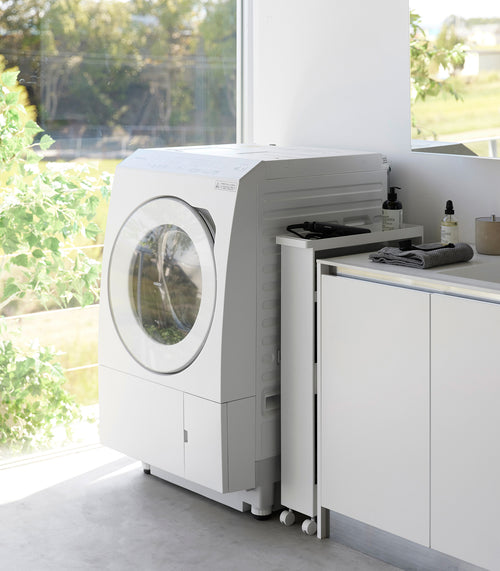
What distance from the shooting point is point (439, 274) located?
2.51 metres

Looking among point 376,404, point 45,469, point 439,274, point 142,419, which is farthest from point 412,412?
point 45,469

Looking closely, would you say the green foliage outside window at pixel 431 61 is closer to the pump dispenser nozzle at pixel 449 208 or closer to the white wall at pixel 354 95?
the white wall at pixel 354 95

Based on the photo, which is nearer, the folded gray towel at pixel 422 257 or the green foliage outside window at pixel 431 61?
the folded gray towel at pixel 422 257

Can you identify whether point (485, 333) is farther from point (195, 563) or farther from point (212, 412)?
point (195, 563)

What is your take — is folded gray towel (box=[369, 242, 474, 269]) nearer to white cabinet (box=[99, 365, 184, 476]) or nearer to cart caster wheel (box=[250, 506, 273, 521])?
white cabinet (box=[99, 365, 184, 476])

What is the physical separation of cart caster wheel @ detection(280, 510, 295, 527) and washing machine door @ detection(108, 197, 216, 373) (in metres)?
0.56

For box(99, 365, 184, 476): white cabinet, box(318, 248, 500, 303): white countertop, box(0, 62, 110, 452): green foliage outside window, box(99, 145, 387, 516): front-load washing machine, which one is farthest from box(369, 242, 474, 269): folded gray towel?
box(0, 62, 110, 452): green foliage outside window

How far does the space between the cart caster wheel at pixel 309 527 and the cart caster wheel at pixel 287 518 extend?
0.06m

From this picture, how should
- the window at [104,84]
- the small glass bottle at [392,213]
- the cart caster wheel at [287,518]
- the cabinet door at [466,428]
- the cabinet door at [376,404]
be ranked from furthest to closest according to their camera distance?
1. the window at [104,84]
2. the small glass bottle at [392,213]
3. the cart caster wheel at [287,518]
4. the cabinet door at [376,404]
5. the cabinet door at [466,428]

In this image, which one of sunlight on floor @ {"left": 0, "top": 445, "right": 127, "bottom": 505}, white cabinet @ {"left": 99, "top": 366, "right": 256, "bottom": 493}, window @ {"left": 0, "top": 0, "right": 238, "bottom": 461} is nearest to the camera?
white cabinet @ {"left": 99, "top": 366, "right": 256, "bottom": 493}

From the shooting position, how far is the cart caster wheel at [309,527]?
9.48ft

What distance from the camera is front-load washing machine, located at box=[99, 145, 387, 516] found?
110 inches

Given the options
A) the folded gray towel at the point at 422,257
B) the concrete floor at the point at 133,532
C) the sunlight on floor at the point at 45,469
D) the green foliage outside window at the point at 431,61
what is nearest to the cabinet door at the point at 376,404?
the folded gray towel at the point at 422,257

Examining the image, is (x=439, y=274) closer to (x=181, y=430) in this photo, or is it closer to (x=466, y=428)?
(x=466, y=428)
